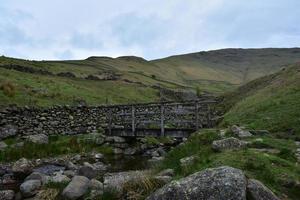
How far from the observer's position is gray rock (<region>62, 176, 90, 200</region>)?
45.7ft

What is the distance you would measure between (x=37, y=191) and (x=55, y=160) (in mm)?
11014

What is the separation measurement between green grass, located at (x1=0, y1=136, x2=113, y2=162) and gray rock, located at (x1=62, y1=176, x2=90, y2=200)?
12.7 meters

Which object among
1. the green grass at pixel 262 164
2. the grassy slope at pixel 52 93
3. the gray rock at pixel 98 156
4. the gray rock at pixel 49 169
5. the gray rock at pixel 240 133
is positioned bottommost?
the gray rock at pixel 49 169

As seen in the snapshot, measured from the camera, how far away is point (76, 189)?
559 inches

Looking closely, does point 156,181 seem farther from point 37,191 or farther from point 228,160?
point 37,191

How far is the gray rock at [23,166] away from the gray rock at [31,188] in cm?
643

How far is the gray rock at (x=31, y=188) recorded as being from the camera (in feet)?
51.4

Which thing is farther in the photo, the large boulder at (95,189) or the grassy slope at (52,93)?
the grassy slope at (52,93)

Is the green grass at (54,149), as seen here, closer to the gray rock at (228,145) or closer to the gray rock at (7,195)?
the gray rock at (7,195)

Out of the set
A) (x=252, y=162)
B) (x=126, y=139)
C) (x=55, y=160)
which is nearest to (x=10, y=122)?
(x=55, y=160)

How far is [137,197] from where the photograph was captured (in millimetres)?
12023

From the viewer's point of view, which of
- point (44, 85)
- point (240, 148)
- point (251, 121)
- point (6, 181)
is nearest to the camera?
point (240, 148)

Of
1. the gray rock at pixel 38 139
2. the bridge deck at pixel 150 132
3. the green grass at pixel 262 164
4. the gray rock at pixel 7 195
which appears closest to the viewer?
the green grass at pixel 262 164

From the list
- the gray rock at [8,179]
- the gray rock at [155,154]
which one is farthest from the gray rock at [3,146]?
the gray rock at [155,154]
